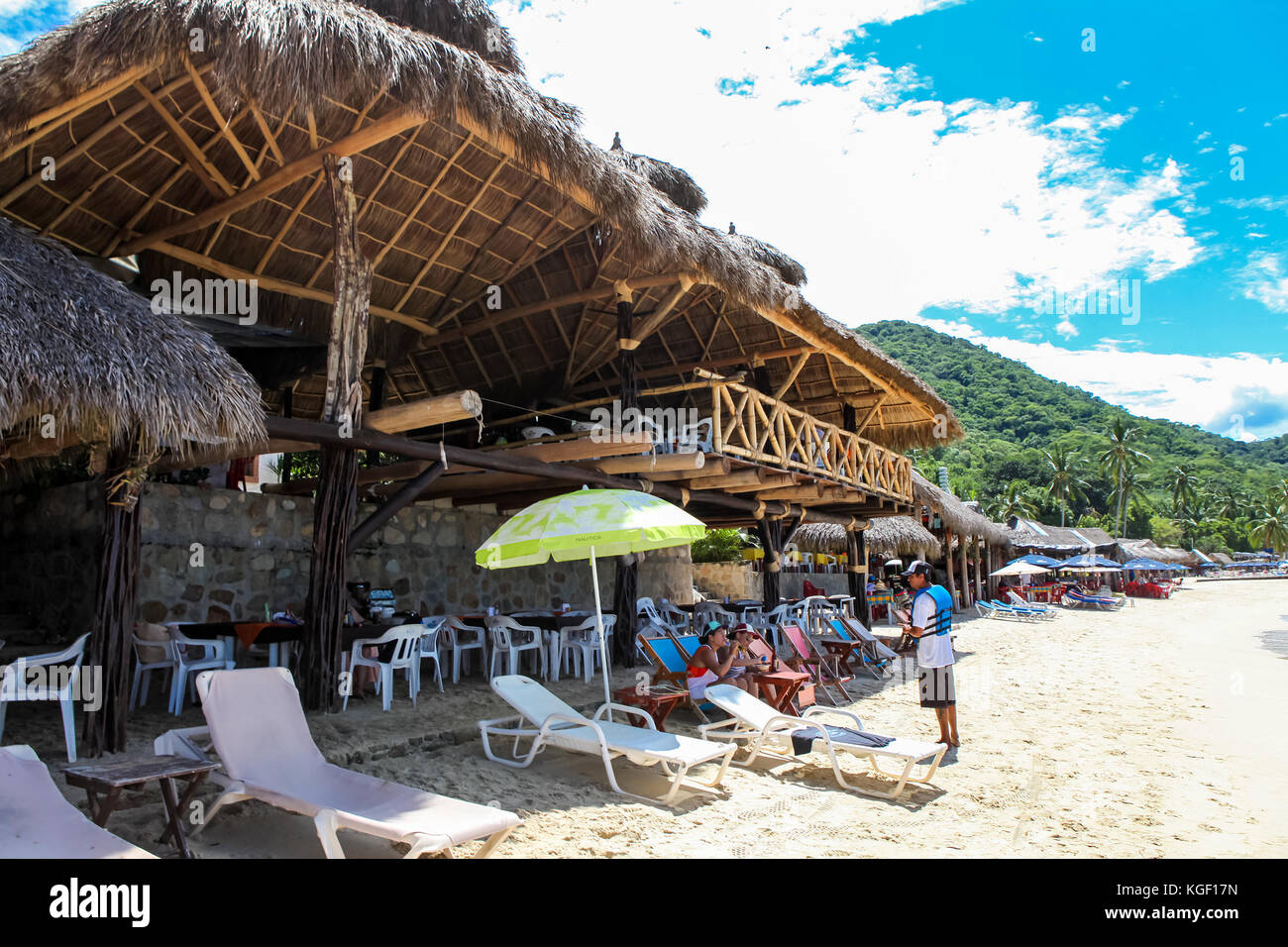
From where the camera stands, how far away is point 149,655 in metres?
5.73

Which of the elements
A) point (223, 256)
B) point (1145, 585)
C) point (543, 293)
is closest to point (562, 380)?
point (543, 293)

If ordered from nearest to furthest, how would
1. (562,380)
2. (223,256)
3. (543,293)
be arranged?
1. (223,256)
2. (543,293)
3. (562,380)

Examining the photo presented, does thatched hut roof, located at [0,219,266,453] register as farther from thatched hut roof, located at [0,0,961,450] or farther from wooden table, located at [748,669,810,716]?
wooden table, located at [748,669,810,716]

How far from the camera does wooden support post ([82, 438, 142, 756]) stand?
4.49 metres

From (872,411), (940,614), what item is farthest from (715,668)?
(872,411)

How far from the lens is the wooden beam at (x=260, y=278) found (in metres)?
6.59

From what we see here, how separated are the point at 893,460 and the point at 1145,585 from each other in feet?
76.0

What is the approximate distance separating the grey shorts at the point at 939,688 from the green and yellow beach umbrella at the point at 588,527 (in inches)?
76.5

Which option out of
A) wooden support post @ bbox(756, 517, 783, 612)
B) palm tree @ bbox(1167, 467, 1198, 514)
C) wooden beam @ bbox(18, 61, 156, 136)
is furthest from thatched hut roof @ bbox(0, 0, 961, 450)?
palm tree @ bbox(1167, 467, 1198, 514)

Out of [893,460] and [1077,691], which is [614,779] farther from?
[893,460]

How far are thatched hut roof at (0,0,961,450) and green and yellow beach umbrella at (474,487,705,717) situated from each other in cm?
245

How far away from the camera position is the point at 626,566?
876 cm
